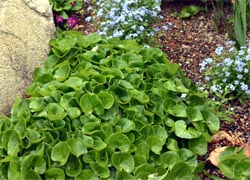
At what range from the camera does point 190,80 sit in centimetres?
338

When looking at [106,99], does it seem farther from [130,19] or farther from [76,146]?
[130,19]

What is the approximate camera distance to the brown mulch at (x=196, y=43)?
3291 mm

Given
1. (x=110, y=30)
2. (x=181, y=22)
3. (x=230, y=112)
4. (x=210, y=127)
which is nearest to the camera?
(x=210, y=127)

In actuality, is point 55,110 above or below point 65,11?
above

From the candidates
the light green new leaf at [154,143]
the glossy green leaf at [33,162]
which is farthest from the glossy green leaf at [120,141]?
the glossy green leaf at [33,162]

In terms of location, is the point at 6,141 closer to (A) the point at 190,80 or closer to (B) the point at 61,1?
(A) the point at 190,80

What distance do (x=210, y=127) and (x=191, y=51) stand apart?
0.92 m

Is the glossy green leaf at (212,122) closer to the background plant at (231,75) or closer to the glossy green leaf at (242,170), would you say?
the background plant at (231,75)

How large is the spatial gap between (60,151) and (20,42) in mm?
928

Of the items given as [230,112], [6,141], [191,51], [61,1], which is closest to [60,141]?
[6,141]

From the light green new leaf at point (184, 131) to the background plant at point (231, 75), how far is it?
40cm

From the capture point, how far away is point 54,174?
2.78 meters

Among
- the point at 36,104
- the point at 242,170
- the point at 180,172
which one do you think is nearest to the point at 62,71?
the point at 36,104

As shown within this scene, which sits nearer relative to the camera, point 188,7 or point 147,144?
point 147,144
